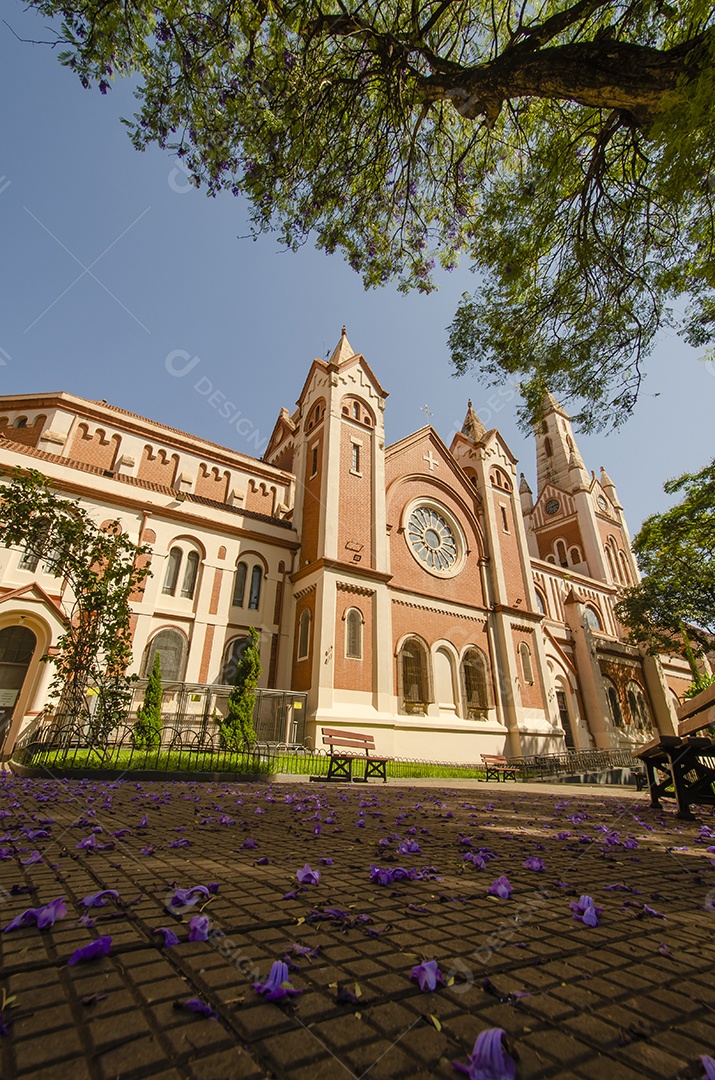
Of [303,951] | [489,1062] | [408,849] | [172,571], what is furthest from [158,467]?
[489,1062]

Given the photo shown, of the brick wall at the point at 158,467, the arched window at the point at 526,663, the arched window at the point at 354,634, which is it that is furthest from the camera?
the arched window at the point at 526,663

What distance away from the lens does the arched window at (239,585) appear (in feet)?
63.7

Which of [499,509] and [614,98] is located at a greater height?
[499,509]

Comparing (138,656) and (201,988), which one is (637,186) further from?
(138,656)

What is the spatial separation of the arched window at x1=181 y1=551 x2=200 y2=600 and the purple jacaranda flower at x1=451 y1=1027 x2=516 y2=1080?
18.5m

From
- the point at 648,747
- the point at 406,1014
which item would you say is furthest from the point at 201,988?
the point at 648,747

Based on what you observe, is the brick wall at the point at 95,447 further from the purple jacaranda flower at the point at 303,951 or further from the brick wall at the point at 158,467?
the purple jacaranda flower at the point at 303,951

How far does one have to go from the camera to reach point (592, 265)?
853 centimetres

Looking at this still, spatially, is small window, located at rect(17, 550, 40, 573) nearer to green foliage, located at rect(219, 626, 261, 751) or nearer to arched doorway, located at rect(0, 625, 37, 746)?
arched doorway, located at rect(0, 625, 37, 746)

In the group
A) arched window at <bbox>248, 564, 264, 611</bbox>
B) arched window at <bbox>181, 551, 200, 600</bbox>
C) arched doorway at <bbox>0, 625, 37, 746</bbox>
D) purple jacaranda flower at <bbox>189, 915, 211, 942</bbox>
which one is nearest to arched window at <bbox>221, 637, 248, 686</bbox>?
arched window at <bbox>248, 564, 264, 611</bbox>

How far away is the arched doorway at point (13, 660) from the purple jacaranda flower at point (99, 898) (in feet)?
51.5

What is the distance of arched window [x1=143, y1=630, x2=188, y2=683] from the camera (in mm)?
16938

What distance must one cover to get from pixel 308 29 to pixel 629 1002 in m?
10.5

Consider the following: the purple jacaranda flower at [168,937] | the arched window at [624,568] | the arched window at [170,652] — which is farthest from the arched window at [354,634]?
the arched window at [624,568]
